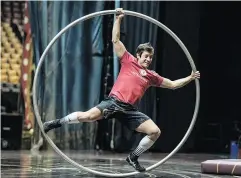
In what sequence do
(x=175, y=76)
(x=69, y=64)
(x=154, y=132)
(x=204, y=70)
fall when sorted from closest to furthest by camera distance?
1. (x=154, y=132)
2. (x=69, y=64)
3. (x=175, y=76)
4. (x=204, y=70)

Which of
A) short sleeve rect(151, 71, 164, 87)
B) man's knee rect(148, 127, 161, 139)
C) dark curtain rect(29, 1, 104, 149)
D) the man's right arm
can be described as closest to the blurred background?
dark curtain rect(29, 1, 104, 149)

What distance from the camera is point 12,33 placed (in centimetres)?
1303

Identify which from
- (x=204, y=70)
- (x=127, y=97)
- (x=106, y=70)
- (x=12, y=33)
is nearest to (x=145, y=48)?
(x=127, y=97)

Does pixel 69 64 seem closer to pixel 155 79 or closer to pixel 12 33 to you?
pixel 12 33

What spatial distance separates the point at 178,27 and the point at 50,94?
3491 millimetres

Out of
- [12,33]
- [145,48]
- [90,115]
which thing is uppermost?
[12,33]

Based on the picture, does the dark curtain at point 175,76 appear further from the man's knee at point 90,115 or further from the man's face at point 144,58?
the man's knee at point 90,115

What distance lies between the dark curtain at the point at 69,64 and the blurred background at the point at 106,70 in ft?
0.07

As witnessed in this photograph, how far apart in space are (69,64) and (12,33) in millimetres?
2124

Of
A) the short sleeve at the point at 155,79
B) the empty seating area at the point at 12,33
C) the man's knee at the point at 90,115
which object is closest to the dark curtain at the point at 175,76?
the empty seating area at the point at 12,33

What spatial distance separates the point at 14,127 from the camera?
38.8 ft

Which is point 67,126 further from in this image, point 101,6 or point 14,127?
point 101,6

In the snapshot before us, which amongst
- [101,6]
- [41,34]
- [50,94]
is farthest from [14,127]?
[101,6]

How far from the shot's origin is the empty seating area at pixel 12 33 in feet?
42.0
